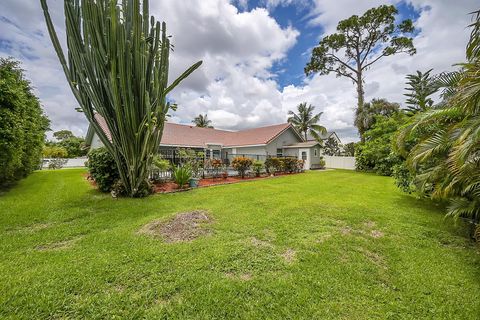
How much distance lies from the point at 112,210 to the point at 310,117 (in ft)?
93.4

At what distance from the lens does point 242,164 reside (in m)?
13.8

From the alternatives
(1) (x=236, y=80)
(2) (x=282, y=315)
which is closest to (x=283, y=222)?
(2) (x=282, y=315)

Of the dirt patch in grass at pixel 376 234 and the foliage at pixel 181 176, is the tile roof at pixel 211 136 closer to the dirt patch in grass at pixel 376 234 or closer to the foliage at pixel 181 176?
the foliage at pixel 181 176

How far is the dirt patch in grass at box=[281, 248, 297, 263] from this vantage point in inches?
134

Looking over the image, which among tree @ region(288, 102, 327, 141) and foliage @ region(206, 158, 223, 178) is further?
tree @ region(288, 102, 327, 141)

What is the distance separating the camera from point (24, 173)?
11.0m

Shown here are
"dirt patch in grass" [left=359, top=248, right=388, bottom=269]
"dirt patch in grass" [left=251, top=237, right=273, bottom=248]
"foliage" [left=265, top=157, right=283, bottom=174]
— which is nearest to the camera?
"dirt patch in grass" [left=359, top=248, right=388, bottom=269]

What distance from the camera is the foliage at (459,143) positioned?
9.68 feet

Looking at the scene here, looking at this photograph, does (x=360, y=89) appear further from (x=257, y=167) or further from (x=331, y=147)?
(x=257, y=167)

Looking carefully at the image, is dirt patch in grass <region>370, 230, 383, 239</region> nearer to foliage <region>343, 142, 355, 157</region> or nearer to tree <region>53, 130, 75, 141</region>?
foliage <region>343, 142, 355, 157</region>

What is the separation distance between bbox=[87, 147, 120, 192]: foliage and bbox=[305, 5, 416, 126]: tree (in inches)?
863

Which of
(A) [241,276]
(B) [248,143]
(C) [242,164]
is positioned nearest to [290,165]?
(C) [242,164]

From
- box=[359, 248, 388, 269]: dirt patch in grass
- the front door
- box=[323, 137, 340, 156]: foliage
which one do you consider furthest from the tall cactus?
box=[323, 137, 340, 156]: foliage

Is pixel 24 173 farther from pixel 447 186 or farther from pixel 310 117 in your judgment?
pixel 310 117
